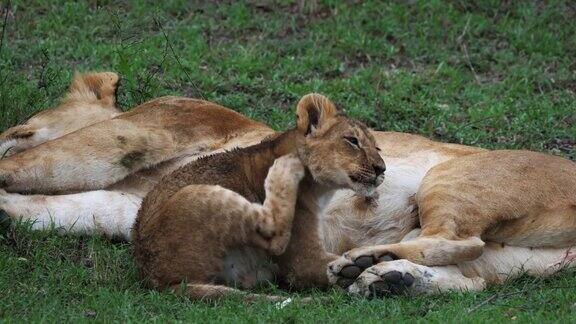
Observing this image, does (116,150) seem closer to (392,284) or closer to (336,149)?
(336,149)

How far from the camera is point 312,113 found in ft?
19.1

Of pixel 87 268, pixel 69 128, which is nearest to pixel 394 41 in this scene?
pixel 69 128

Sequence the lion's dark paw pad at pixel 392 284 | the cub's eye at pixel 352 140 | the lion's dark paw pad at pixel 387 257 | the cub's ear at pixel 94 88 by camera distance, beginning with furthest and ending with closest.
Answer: the cub's ear at pixel 94 88 → the lion's dark paw pad at pixel 387 257 → the cub's eye at pixel 352 140 → the lion's dark paw pad at pixel 392 284

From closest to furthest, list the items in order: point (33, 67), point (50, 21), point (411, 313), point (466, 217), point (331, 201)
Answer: point (411, 313) → point (466, 217) → point (331, 201) → point (33, 67) → point (50, 21)

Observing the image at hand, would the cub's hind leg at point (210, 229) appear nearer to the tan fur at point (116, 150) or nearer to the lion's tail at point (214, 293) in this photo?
the lion's tail at point (214, 293)

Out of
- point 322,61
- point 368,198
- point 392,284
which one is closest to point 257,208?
point 392,284

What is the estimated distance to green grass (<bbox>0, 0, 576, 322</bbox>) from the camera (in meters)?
8.65

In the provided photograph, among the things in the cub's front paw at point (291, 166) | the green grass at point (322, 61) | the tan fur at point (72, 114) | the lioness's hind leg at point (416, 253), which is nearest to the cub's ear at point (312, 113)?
the cub's front paw at point (291, 166)

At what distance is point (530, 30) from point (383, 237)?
486 centimetres

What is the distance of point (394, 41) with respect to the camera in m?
10.5

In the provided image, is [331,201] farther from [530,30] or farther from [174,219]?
[530,30]

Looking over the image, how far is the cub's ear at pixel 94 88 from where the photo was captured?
7.36 meters

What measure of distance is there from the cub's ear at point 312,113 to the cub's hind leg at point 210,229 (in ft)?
1.02

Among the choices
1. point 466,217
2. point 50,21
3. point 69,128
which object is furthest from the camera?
point 50,21
